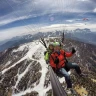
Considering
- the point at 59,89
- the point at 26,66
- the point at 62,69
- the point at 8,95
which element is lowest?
Result: the point at 8,95

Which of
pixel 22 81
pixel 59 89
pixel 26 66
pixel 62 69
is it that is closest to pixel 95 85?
pixel 22 81

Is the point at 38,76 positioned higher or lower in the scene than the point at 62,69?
lower

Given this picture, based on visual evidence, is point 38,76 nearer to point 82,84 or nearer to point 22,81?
point 22,81

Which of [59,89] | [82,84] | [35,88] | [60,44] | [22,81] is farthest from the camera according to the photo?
[22,81]

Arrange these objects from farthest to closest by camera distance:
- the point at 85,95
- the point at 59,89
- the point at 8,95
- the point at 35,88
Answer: the point at 8,95
the point at 35,88
the point at 85,95
the point at 59,89

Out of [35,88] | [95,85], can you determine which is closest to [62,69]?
[95,85]

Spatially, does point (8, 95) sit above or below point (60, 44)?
below

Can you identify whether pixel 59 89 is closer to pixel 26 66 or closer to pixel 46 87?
pixel 46 87

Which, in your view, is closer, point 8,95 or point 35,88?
point 35,88

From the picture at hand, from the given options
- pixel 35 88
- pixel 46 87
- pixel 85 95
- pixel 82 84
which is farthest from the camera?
pixel 35 88
